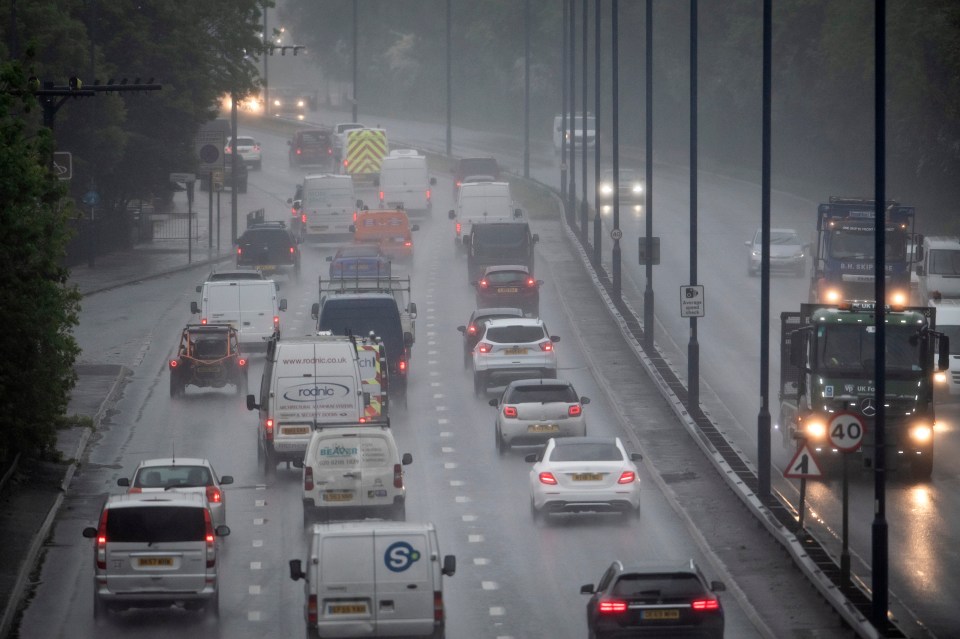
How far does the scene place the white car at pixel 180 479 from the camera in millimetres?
28667

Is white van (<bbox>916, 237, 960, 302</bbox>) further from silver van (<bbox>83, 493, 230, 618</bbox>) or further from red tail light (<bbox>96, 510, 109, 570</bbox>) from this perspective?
red tail light (<bbox>96, 510, 109, 570</bbox>)

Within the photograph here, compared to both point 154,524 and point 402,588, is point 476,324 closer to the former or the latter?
point 154,524

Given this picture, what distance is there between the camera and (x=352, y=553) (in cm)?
2023

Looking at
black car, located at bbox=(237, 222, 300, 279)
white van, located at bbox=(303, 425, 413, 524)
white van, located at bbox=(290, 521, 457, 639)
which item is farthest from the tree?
black car, located at bbox=(237, 222, 300, 279)

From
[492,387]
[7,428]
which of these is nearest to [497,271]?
[492,387]

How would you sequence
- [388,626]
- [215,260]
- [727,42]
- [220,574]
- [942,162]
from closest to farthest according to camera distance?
1. [388,626]
2. [220,574]
3. [215,260]
4. [942,162]
5. [727,42]

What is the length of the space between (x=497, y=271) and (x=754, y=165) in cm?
5867

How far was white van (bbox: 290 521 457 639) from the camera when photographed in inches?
792

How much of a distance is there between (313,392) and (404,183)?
44761mm

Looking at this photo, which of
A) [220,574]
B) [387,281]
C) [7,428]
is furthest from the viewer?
[387,281]

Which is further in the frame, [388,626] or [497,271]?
[497,271]

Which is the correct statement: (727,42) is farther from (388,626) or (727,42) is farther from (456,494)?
(388,626)

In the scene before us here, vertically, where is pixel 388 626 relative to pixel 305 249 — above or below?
below

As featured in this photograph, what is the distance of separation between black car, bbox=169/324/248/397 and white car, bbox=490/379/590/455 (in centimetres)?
925
